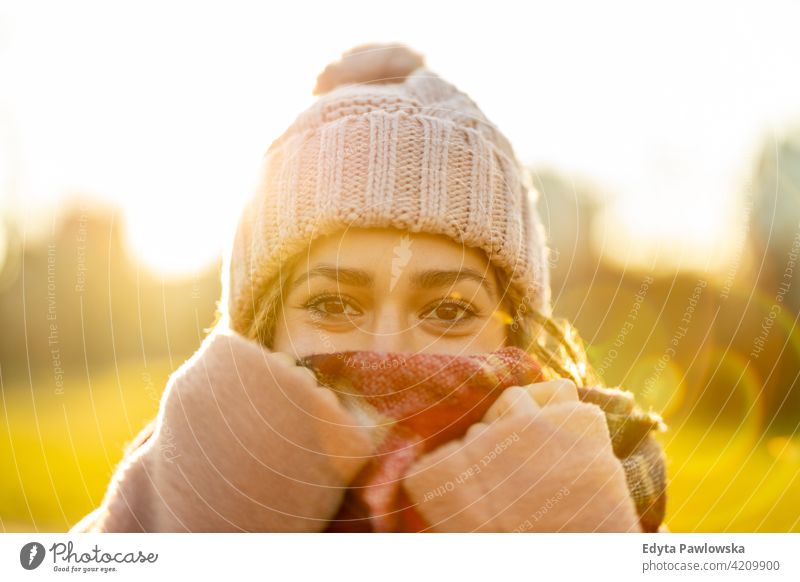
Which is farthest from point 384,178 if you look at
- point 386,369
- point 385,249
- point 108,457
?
point 108,457

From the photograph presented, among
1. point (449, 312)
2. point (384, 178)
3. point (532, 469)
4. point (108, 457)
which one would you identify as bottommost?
point (108, 457)

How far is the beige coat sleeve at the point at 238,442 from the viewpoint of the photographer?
2.36 feet

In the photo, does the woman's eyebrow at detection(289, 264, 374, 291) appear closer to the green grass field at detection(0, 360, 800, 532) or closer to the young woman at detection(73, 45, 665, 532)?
the young woman at detection(73, 45, 665, 532)

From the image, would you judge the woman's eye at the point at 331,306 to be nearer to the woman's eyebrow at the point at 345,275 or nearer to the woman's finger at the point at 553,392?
the woman's eyebrow at the point at 345,275

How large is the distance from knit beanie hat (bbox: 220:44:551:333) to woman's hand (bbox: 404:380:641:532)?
0.67 feet

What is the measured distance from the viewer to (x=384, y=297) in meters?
0.78

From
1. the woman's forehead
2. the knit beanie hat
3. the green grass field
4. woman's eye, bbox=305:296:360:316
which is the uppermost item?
the knit beanie hat

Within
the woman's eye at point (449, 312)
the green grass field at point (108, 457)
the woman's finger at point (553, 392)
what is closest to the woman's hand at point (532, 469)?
the woman's finger at point (553, 392)

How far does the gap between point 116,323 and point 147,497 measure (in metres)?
0.28

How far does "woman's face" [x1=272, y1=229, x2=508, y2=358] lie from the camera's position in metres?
0.79

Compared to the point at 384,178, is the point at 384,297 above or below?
below

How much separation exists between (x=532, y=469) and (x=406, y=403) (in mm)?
A: 153

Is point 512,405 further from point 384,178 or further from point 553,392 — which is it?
point 384,178

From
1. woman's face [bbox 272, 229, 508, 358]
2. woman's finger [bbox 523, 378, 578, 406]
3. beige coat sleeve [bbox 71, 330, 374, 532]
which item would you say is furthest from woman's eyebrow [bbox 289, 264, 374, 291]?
woman's finger [bbox 523, 378, 578, 406]
